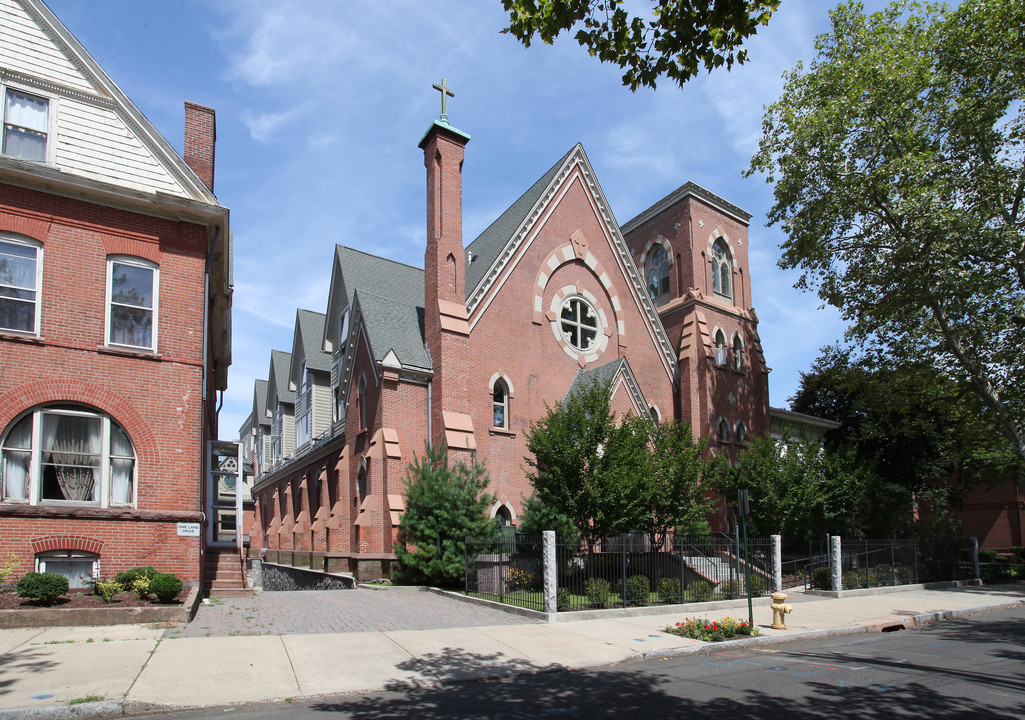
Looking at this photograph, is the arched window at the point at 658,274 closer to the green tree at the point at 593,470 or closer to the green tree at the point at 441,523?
the green tree at the point at 593,470

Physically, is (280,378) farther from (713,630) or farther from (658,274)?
(713,630)

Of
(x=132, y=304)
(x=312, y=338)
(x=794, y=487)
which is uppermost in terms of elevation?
(x=312, y=338)

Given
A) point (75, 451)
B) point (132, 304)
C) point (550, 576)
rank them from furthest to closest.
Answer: point (132, 304), point (550, 576), point (75, 451)

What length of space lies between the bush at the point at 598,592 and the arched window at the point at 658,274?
1962 cm

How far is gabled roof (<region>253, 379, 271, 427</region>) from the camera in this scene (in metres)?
48.2

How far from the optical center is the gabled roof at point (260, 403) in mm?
48156

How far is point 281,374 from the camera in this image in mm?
42562

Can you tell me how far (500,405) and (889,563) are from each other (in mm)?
13530

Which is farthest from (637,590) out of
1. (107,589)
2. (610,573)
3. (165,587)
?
(107,589)

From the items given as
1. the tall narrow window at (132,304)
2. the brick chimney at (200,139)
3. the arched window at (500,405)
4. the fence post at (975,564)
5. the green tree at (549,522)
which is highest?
the brick chimney at (200,139)

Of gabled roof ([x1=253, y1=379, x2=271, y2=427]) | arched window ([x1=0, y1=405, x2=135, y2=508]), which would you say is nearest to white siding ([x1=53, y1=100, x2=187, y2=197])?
arched window ([x1=0, y1=405, x2=135, y2=508])

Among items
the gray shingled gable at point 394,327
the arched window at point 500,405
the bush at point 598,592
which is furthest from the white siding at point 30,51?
the bush at point 598,592

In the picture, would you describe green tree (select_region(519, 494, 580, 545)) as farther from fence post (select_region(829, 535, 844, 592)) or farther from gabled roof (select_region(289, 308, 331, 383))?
gabled roof (select_region(289, 308, 331, 383))

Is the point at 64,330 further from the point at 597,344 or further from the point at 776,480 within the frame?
the point at 776,480
